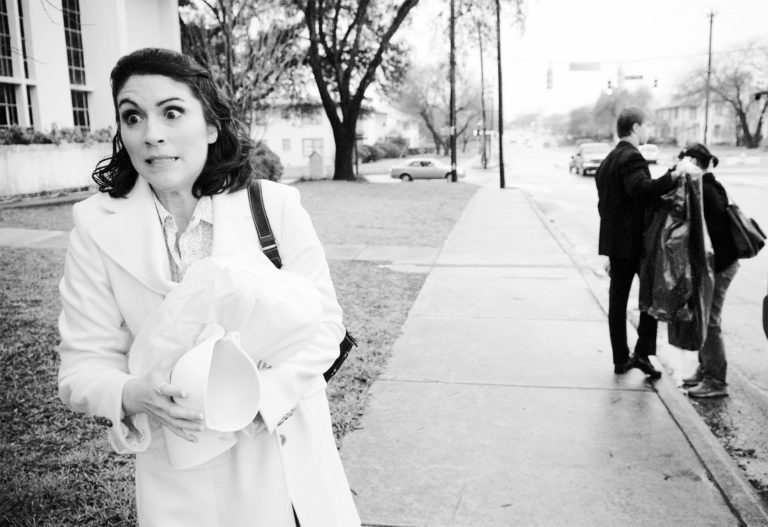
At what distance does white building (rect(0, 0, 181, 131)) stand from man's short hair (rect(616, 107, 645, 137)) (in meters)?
15.0

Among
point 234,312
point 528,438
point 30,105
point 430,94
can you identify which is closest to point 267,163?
point 30,105

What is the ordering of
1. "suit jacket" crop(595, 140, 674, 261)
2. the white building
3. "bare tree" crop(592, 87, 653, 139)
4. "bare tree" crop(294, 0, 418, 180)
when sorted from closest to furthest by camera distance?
"suit jacket" crop(595, 140, 674, 261) → the white building → "bare tree" crop(294, 0, 418, 180) → "bare tree" crop(592, 87, 653, 139)

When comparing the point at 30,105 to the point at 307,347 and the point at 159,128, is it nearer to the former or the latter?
the point at 159,128

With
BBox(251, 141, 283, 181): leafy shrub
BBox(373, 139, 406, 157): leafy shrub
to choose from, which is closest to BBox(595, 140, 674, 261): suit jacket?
BBox(251, 141, 283, 181): leafy shrub

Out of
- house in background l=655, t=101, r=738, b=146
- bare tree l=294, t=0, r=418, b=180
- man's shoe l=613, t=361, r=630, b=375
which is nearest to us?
man's shoe l=613, t=361, r=630, b=375

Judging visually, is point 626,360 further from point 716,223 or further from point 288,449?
point 288,449

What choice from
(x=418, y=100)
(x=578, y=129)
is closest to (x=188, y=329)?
(x=418, y=100)

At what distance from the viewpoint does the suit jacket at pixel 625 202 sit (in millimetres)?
4695

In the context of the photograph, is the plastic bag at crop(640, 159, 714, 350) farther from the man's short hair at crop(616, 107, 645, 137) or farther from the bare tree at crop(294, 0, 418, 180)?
the bare tree at crop(294, 0, 418, 180)

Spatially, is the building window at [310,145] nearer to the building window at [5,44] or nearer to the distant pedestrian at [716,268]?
the building window at [5,44]

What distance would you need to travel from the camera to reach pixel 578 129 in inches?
4865

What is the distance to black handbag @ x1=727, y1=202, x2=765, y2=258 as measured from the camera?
173 inches

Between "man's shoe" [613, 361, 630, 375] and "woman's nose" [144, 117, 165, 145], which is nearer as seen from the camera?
"woman's nose" [144, 117, 165, 145]

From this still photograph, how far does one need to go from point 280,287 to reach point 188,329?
195 mm
